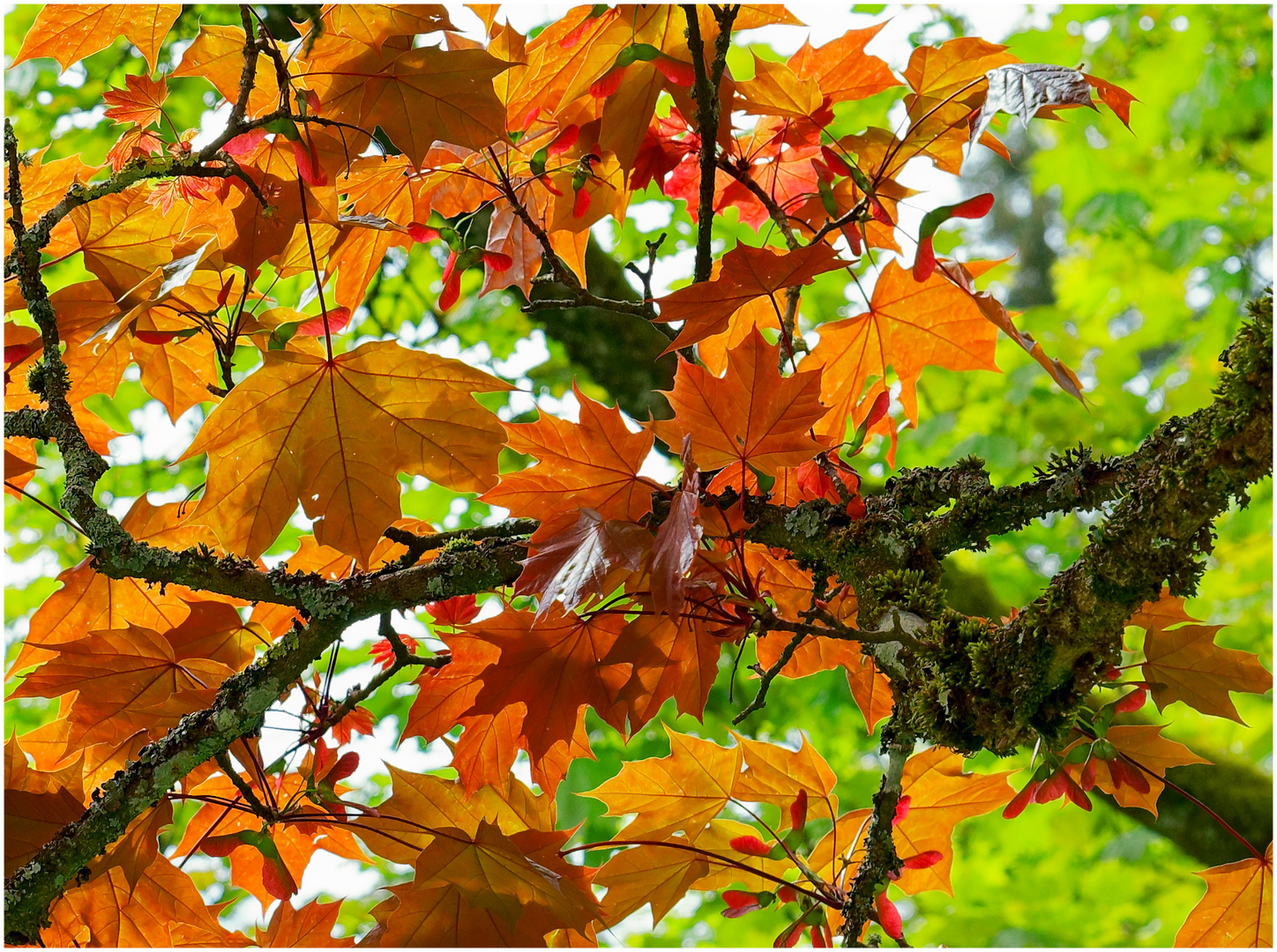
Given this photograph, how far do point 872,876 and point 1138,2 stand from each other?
3277mm

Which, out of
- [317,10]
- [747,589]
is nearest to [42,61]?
[317,10]

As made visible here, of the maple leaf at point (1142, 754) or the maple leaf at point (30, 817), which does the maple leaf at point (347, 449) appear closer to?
the maple leaf at point (30, 817)

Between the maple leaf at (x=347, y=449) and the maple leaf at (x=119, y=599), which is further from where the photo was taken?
the maple leaf at (x=119, y=599)

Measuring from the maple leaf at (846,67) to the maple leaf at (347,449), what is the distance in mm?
470

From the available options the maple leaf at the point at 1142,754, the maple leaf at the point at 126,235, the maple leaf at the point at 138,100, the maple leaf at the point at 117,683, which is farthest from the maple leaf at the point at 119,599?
the maple leaf at the point at 1142,754

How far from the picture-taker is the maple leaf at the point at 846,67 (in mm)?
892

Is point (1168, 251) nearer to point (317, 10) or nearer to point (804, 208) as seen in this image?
point (804, 208)

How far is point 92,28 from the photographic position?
2.60ft

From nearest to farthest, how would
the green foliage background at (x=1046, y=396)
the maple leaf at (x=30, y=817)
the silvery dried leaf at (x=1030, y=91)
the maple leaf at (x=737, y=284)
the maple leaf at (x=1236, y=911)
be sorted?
the silvery dried leaf at (x=1030, y=91) → the maple leaf at (x=737, y=284) → the maple leaf at (x=30, y=817) → the maple leaf at (x=1236, y=911) → the green foliage background at (x=1046, y=396)

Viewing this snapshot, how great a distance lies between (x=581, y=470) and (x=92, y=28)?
1.87ft

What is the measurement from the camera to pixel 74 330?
898 millimetres

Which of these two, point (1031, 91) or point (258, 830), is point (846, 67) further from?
point (258, 830)

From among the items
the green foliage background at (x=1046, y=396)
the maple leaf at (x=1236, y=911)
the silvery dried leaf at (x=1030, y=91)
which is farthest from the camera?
the green foliage background at (x=1046, y=396)

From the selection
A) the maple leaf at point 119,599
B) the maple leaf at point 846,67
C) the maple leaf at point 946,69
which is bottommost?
the maple leaf at point 119,599
